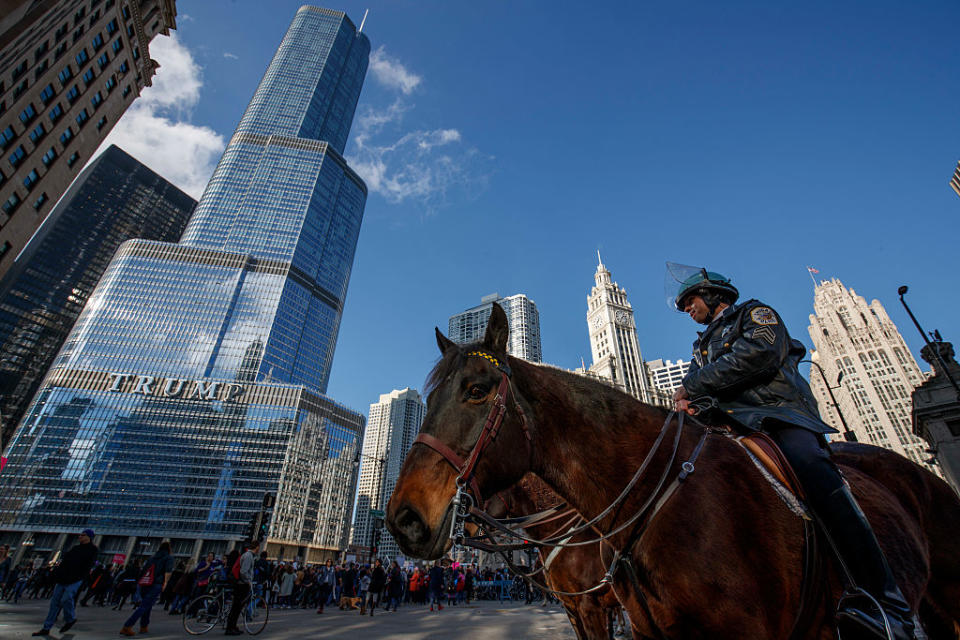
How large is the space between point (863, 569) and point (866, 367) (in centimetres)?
14282

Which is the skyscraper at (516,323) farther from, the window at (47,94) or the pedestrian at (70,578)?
the pedestrian at (70,578)

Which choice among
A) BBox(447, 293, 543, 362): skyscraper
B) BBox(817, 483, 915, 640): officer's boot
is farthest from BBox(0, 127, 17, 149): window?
BBox(447, 293, 543, 362): skyscraper

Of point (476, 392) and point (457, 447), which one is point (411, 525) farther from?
point (476, 392)

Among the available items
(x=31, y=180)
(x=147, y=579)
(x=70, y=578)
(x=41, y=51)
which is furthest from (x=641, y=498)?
(x=31, y=180)

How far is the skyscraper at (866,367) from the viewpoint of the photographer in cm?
9594

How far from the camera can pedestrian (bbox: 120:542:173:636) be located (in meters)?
10.6

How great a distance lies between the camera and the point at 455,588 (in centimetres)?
2983

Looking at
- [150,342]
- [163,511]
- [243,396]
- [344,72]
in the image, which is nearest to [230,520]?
[163,511]

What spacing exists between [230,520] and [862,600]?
124021 millimetres

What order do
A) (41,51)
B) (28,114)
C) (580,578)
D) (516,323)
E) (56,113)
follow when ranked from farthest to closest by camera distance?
1. (516,323)
2. (56,113)
3. (28,114)
4. (41,51)
5. (580,578)

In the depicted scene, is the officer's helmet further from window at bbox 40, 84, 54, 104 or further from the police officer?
window at bbox 40, 84, 54, 104

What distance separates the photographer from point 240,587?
450 inches

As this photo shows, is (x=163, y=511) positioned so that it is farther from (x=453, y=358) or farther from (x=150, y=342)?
(x=453, y=358)

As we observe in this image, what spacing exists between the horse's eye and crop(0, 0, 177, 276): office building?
45.4 metres
